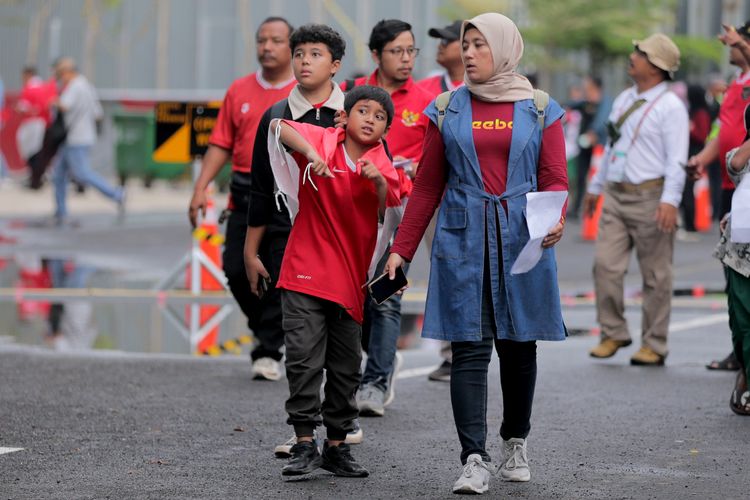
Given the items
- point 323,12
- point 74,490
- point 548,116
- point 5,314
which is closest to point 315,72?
point 548,116

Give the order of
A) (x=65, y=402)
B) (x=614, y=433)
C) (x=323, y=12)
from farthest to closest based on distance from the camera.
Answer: (x=323, y=12)
(x=65, y=402)
(x=614, y=433)

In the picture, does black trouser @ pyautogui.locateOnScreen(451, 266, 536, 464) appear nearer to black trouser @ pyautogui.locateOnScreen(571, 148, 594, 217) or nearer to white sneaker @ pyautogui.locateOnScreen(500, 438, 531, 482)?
white sneaker @ pyautogui.locateOnScreen(500, 438, 531, 482)

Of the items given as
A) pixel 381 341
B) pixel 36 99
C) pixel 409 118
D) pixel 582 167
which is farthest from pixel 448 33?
pixel 36 99

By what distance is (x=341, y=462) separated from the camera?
6.56 m

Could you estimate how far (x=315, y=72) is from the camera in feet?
23.0

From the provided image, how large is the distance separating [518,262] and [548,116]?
625mm

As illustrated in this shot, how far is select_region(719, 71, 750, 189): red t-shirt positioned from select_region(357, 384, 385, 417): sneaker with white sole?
2.70 metres

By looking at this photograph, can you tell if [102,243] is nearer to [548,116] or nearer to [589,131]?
[589,131]

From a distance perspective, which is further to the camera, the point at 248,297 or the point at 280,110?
the point at 248,297

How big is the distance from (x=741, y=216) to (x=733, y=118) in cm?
178

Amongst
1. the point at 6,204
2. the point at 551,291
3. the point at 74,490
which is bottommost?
the point at 6,204

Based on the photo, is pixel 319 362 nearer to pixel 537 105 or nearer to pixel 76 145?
pixel 537 105

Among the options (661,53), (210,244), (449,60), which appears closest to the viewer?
(449,60)

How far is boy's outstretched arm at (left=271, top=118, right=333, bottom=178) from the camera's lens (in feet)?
20.8
